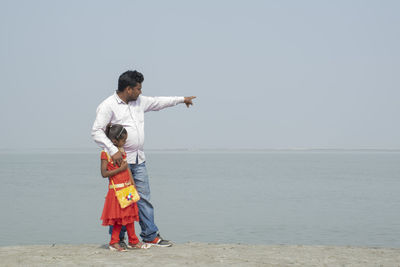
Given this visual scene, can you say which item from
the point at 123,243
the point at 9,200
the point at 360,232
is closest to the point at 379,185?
the point at 360,232

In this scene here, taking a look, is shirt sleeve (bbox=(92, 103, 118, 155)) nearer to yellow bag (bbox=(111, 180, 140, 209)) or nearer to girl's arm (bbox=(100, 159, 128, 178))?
girl's arm (bbox=(100, 159, 128, 178))

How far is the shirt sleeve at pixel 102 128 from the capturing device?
213 inches

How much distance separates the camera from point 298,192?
23312 mm

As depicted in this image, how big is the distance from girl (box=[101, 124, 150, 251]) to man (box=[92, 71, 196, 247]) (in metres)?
0.08

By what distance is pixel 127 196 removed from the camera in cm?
554

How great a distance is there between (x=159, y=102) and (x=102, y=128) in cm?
76

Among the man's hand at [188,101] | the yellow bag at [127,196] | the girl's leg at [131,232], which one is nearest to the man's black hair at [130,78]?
the man's hand at [188,101]

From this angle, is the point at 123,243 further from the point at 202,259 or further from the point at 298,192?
the point at 298,192

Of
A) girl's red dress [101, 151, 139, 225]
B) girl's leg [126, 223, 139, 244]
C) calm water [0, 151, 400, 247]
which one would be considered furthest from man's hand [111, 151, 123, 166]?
calm water [0, 151, 400, 247]

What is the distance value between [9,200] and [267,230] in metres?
11.3

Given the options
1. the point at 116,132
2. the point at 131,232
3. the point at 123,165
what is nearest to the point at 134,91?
the point at 116,132

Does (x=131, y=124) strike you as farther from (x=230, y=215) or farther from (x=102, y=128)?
(x=230, y=215)

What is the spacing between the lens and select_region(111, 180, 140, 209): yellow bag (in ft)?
18.1

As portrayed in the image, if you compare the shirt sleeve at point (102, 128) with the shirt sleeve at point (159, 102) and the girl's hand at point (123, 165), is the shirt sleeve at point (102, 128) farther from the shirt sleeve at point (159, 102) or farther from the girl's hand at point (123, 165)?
the shirt sleeve at point (159, 102)
